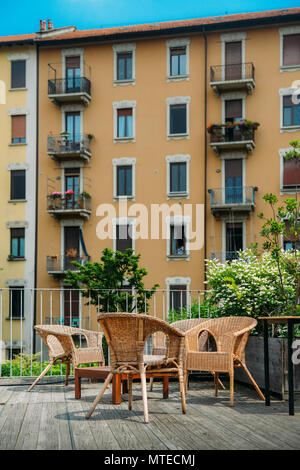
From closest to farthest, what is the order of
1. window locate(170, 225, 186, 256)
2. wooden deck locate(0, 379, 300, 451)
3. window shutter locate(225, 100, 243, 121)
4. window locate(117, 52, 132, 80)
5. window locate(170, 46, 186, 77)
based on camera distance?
wooden deck locate(0, 379, 300, 451)
window locate(170, 225, 186, 256)
window shutter locate(225, 100, 243, 121)
window locate(170, 46, 186, 77)
window locate(117, 52, 132, 80)

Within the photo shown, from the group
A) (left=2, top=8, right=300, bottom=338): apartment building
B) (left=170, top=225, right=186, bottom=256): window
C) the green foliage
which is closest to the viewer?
the green foliage

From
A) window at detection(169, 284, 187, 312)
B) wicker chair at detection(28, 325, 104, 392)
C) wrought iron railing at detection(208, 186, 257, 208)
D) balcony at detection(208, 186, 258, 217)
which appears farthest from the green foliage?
wrought iron railing at detection(208, 186, 257, 208)

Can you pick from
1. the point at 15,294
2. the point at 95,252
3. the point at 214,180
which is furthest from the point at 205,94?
the point at 15,294

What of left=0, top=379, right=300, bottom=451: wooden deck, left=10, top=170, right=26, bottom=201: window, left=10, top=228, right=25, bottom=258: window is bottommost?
left=0, top=379, right=300, bottom=451: wooden deck

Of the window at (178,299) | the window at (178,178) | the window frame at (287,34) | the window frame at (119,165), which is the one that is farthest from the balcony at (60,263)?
the window frame at (287,34)

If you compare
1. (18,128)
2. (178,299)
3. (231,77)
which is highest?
(231,77)

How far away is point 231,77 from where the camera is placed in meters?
32.2

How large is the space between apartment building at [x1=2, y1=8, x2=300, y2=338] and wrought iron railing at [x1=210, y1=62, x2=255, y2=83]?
7 centimetres

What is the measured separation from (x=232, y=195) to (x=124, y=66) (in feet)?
29.3

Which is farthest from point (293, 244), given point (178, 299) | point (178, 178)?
point (178, 178)

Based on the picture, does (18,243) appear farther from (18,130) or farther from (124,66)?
(124,66)

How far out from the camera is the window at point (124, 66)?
112ft

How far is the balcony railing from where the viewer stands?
31.4 meters

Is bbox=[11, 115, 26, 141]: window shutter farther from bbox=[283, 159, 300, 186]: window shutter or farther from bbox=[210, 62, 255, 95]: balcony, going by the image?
bbox=[283, 159, 300, 186]: window shutter
